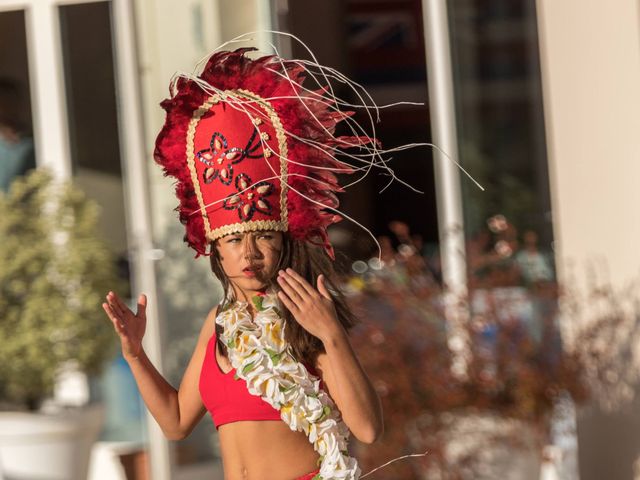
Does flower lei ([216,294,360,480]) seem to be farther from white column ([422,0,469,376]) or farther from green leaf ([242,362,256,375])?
white column ([422,0,469,376])

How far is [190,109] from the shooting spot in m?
2.90

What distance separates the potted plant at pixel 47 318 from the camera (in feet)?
20.4

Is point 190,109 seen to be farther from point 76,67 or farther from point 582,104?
point 76,67

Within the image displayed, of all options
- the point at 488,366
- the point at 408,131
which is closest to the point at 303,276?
the point at 488,366

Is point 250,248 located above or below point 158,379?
above

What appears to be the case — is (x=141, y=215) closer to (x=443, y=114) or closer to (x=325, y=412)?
(x=443, y=114)

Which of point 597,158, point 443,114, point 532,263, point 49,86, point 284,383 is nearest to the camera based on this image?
point 284,383

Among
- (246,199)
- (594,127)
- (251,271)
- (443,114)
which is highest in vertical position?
(443,114)

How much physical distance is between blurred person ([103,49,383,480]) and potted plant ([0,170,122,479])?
3454mm

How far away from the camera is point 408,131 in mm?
8438

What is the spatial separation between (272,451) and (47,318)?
362cm

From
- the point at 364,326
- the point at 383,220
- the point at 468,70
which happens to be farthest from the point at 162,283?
the point at 383,220

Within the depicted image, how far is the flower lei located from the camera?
2.83m

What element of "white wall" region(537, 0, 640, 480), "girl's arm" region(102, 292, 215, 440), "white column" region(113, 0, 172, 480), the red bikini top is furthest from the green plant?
the red bikini top
